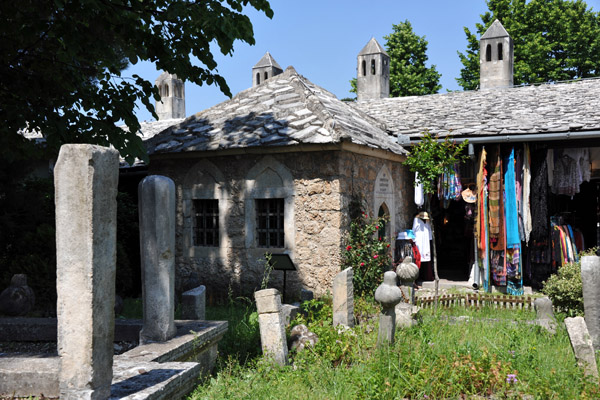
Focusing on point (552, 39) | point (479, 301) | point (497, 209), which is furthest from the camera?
point (552, 39)

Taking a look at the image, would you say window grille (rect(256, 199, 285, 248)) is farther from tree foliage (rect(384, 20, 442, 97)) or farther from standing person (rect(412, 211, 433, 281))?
tree foliage (rect(384, 20, 442, 97))

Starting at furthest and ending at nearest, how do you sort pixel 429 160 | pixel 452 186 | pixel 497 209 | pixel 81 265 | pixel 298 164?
pixel 452 186 → pixel 497 209 → pixel 298 164 → pixel 429 160 → pixel 81 265

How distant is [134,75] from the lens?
7.18 meters

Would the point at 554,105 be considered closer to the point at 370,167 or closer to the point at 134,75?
the point at 370,167

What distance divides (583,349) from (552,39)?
2131 centimetres

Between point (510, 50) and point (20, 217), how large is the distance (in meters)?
14.2

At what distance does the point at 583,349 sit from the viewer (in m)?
4.59

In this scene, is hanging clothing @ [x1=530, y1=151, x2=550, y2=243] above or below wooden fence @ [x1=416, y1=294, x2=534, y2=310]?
above

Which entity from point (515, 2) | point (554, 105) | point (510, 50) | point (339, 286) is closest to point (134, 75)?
point (339, 286)

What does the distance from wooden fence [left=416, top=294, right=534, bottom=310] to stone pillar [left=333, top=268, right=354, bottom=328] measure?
1.71 m

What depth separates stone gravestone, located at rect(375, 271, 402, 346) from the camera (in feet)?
17.2

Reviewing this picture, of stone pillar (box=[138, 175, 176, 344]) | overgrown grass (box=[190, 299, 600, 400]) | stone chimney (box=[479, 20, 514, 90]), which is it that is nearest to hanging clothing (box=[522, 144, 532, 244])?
overgrown grass (box=[190, 299, 600, 400])

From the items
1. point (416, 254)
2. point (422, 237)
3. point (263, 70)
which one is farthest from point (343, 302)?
point (263, 70)

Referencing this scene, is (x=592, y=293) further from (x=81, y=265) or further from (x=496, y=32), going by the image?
(x=496, y=32)
